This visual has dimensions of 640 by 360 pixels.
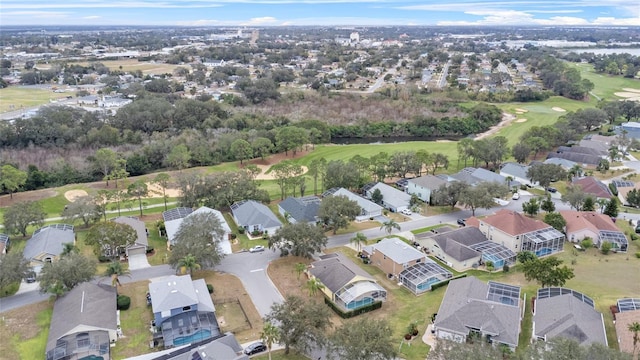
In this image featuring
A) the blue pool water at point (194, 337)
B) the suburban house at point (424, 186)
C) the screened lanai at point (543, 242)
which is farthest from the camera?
the suburban house at point (424, 186)

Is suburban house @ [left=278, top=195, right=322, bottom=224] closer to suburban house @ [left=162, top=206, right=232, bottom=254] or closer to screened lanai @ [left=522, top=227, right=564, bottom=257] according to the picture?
suburban house @ [left=162, top=206, right=232, bottom=254]

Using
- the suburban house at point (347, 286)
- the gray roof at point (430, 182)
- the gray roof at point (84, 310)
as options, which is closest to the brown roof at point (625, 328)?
the suburban house at point (347, 286)

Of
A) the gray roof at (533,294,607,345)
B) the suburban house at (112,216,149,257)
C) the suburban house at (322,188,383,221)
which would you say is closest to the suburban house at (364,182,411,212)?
the suburban house at (322,188,383,221)

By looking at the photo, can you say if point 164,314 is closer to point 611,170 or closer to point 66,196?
point 66,196

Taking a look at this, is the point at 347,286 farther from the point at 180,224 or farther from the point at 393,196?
the point at 393,196

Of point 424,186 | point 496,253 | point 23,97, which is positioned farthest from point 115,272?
point 23,97

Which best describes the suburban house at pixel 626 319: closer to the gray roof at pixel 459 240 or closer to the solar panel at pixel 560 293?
the solar panel at pixel 560 293

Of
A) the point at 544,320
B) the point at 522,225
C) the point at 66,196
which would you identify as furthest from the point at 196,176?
the point at 544,320
